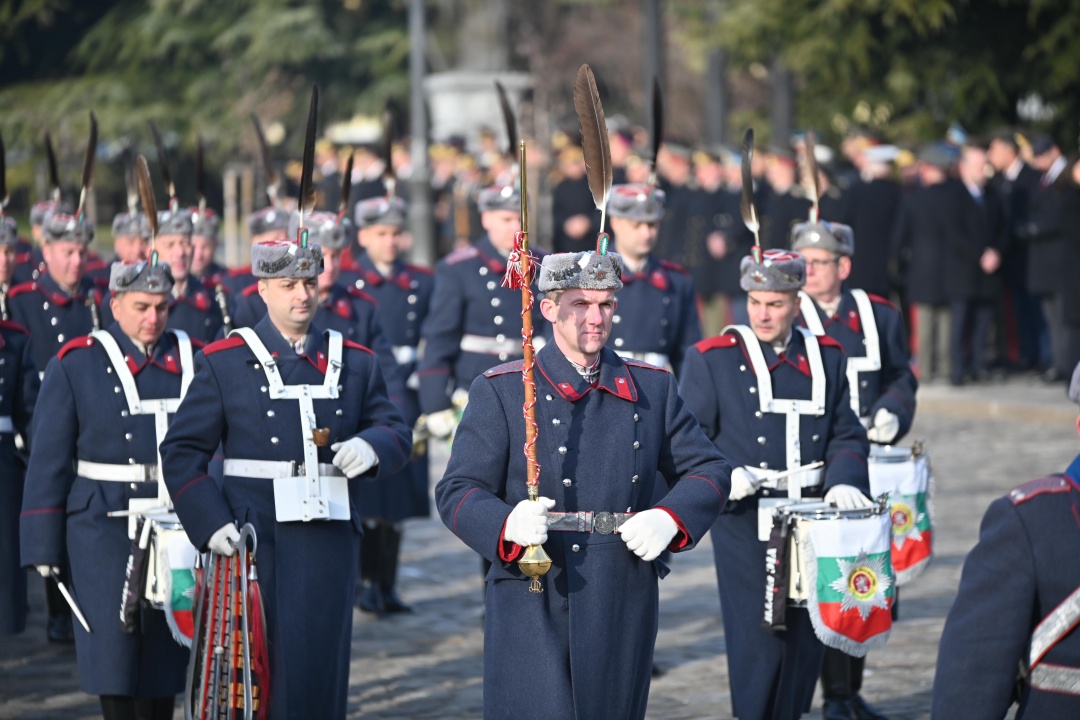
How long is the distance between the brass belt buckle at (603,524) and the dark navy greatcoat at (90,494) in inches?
93.7

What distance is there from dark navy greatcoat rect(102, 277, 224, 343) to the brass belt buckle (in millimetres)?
4679

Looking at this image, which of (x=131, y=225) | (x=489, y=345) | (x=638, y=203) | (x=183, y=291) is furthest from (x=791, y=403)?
(x=131, y=225)

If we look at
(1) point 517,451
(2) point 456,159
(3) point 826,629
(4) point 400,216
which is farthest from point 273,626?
(2) point 456,159

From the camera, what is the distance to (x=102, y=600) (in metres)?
7.39

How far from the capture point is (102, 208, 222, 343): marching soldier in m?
10.1

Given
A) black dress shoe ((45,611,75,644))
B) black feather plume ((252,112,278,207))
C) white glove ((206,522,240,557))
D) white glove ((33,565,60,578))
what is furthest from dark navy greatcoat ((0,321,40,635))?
black feather plume ((252,112,278,207))

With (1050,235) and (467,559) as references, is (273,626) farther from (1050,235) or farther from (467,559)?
(1050,235)

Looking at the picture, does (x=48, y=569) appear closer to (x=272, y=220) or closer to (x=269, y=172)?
(x=272, y=220)

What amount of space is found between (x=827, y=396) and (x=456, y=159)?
23.2 metres

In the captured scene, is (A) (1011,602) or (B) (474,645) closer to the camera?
(A) (1011,602)

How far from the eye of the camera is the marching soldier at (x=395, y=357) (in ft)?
34.6

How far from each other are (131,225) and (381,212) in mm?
1819

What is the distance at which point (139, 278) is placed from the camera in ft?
24.8

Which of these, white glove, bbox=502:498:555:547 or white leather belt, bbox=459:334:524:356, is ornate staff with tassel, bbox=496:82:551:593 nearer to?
white glove, bbox=502:498:555:547
